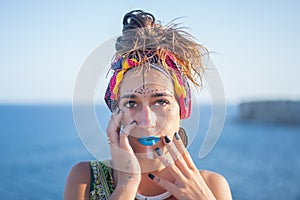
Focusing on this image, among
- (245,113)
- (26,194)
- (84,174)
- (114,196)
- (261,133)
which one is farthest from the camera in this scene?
(245,113)

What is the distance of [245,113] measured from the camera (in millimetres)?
64125

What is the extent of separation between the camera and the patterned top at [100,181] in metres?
1.98

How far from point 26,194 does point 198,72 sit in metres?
16.3

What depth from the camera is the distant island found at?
55.0 meters

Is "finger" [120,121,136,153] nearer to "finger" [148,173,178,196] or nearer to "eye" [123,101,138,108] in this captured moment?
"eye" [123,101,138,108]

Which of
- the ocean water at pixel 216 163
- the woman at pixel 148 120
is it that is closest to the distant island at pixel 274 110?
the ocean water at pixel 216 163

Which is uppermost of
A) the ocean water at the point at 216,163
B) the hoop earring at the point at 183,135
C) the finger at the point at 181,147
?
the ocean water at the point at 216,163

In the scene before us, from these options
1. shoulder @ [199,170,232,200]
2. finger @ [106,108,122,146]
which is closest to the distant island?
shoulder @ [199,170,232,200]

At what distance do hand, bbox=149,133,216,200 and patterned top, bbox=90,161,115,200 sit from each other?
0.29 meters

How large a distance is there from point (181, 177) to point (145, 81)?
0.47 metres

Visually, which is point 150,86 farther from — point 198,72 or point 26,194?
point 26,194

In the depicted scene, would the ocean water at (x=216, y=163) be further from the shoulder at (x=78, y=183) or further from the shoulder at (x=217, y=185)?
the shoulder at (x=78, y=183)

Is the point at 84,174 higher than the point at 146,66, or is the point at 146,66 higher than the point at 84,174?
the point at 146,66

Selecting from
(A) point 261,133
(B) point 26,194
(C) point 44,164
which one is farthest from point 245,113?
(B) point 26,194
